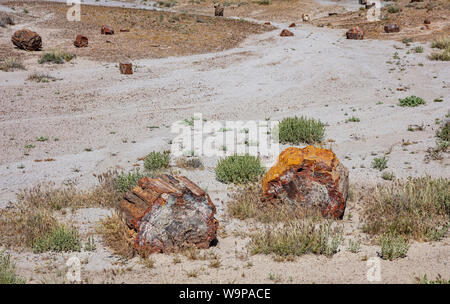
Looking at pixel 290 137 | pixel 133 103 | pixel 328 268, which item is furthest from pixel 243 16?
pixel 328 268

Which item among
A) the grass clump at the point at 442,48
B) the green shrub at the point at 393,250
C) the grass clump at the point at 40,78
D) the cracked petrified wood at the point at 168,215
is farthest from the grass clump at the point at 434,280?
the grass clump at the point at 442,48

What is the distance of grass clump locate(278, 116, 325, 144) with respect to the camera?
36.1 ft

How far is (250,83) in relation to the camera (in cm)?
1772

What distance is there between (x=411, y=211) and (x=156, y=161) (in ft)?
18.2

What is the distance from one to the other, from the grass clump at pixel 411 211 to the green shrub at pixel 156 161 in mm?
4707

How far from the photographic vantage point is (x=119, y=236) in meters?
5.84

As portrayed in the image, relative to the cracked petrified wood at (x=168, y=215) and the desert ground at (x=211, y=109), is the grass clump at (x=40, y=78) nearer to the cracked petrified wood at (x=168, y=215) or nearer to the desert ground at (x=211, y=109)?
the desert ground at (x=211, y=109)

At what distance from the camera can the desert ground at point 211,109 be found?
5.29 meters

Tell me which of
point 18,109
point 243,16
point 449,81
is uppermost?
point 243,16

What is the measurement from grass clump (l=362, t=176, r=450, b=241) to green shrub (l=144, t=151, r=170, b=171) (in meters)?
4.71

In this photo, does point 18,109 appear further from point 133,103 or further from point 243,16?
point 243,16

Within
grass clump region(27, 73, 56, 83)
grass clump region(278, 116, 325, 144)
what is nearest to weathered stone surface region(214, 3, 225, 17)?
grass clump region(27, 73, 56, 83)

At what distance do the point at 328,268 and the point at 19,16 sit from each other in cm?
3036

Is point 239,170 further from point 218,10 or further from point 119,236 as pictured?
point 218,10
